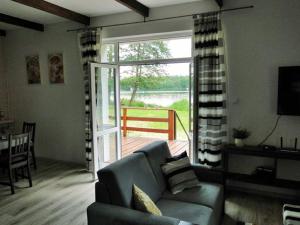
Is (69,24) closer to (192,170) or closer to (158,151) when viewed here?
(158,151)

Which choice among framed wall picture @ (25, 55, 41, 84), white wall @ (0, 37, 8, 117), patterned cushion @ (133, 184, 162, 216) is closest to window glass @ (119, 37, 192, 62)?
framed wall picture @ (25, 55, 41, 84)

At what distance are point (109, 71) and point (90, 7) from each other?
3.49 feet

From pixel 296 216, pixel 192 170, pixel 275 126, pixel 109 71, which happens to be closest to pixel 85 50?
pixel 109 71

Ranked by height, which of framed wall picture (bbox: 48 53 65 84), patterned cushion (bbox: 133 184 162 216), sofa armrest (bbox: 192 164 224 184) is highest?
framed wall picture (bbox: 48 53 65 84)

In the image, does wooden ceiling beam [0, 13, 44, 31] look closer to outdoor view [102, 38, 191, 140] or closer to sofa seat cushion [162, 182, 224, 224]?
outdoor view [102, 38, 191, 140]

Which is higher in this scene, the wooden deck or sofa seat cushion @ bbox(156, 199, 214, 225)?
sofa seat cushion @ bbox(156, 199, 214, 225)

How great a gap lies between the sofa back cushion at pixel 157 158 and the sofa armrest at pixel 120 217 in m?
0.76

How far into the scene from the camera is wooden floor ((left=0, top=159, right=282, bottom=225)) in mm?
2826

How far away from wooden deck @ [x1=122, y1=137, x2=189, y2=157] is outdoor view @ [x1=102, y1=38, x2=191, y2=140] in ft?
0.92

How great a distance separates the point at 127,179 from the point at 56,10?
9.82 ft

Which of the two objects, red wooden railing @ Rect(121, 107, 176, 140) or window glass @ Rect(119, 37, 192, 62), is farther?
red wooden railing @ Rect(121, 107, 176, 140)

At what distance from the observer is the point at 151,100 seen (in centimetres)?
677

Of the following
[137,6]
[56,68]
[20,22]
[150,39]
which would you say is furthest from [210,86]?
[20,22]

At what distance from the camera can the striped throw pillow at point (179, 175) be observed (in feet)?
8.51
